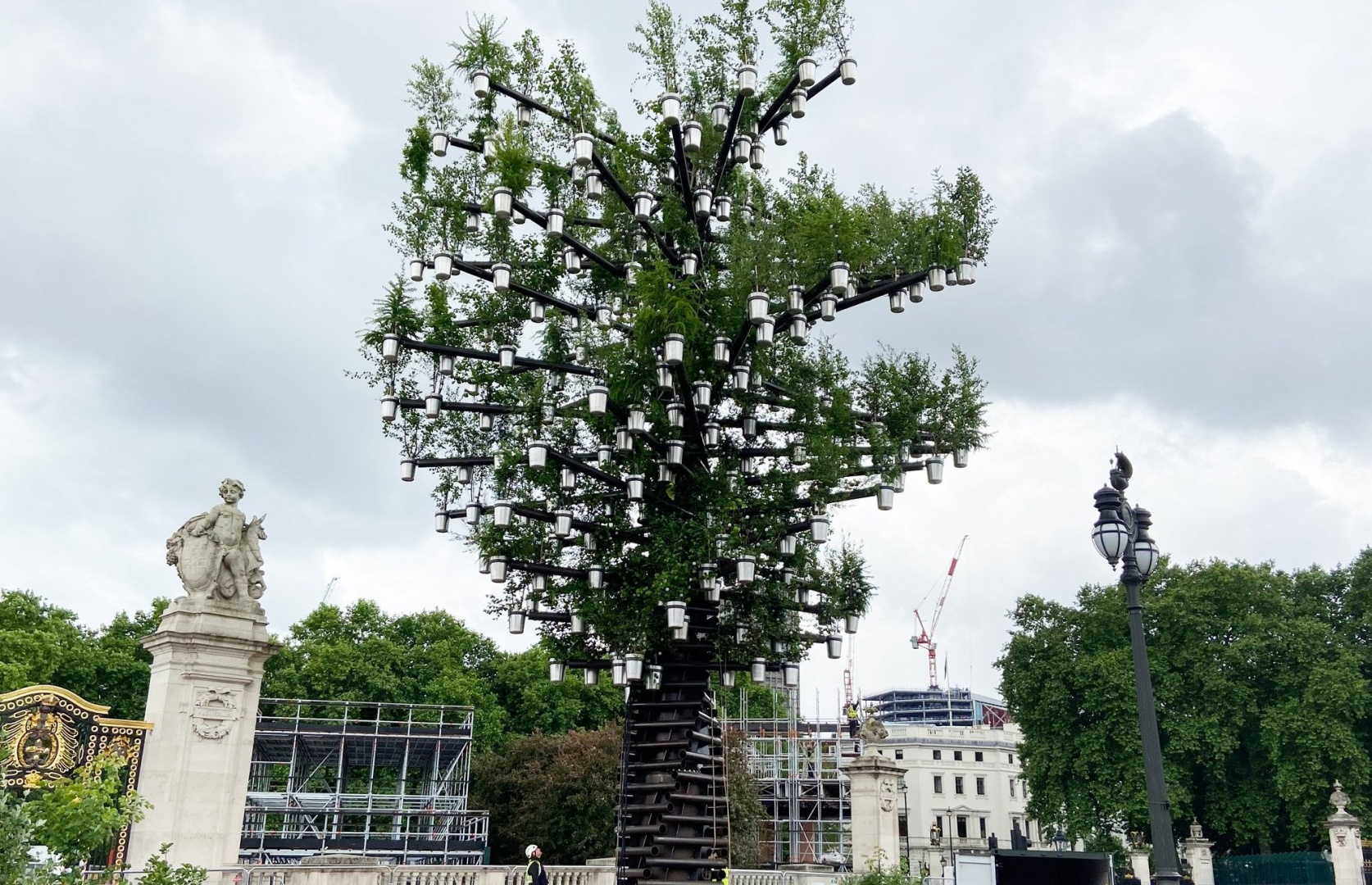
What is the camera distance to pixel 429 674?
1672 inches

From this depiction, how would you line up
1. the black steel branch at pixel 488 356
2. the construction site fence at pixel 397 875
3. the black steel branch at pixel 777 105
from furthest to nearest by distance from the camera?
1. the black steel branch at pixel 488 356
2. the black steel branch at pixel 777 105
3. the construction site fence at pixel 397 875

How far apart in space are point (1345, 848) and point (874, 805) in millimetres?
17417

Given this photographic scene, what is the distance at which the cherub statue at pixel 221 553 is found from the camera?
521 inches

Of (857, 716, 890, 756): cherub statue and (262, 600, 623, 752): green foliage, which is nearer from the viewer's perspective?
(857, 716, 890, 756): cherub statue

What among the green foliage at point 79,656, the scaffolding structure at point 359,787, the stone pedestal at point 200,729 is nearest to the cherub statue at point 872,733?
the scaffolding structure at point 359,787

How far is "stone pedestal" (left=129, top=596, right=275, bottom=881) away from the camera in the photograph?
41.4ft

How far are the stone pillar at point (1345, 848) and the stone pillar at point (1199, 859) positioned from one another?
481cm

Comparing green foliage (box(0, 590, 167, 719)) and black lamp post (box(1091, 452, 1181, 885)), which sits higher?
green foliage (box(0, 590, 167, 719))

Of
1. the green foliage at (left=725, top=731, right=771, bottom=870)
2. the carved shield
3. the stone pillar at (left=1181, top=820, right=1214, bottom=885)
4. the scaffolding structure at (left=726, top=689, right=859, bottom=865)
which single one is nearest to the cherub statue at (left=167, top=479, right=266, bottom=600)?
the carved shield

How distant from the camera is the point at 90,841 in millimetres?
8484

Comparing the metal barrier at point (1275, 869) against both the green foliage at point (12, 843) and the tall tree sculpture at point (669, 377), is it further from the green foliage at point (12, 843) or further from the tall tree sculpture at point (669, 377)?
the green foliage at point (12, 843)

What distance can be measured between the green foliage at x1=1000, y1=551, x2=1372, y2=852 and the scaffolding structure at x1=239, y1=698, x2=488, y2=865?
2179cm

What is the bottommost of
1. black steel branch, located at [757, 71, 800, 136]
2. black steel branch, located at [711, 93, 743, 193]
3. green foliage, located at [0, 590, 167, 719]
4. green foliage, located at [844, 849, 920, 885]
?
green foliage, located at [844, 849, 920, 885]

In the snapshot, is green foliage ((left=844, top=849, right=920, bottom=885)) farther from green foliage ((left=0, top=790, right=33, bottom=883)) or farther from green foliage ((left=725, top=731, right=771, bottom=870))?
green foliage ((left=0, top=790, right=33, bottom=883))
